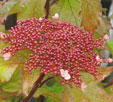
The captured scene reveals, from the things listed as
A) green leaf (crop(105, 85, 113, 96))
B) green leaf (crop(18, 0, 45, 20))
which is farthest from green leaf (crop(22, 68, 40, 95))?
green leaf (crop(105, 85, 113, 96))

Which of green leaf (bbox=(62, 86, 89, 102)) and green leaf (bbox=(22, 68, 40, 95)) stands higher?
green leaf (bbox=(22, 68, 40, 95))

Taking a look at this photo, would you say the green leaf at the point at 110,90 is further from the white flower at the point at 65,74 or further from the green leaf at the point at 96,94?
the white flower at the point at 65,74

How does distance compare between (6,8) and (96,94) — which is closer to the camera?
(96,94)

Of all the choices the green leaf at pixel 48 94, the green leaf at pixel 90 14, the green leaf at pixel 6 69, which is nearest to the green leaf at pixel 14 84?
the green leaf at pixel 48 94

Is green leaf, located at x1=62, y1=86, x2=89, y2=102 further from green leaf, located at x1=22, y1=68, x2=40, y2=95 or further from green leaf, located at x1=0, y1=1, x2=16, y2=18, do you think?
green leaf, located at x1=0, y1=1, x2=16, y2=18

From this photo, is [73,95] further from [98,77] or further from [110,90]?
[110,90]

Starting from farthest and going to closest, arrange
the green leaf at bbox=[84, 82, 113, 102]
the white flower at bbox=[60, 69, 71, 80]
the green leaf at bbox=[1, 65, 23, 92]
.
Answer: the green leaf at bbox=[1, 65, 23, 92]
the green leaf at bbox=[84, 82, 113, 102]
the white flower at bbox=[60, 69, 71, 80]

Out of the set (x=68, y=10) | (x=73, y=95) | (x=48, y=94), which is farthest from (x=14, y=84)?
(x=68, y=10)
